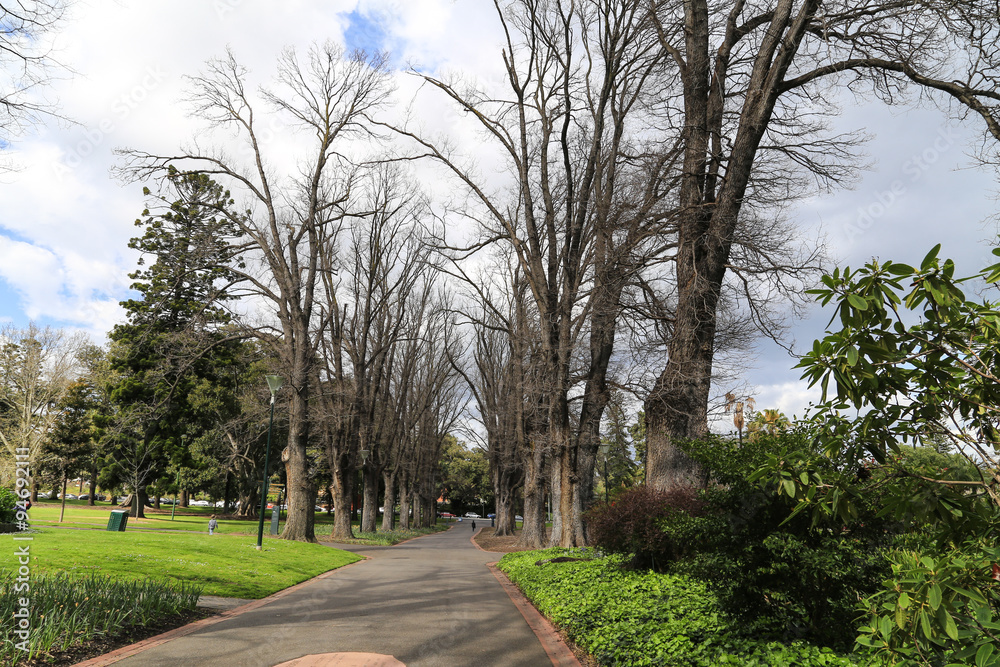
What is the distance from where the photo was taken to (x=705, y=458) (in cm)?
652

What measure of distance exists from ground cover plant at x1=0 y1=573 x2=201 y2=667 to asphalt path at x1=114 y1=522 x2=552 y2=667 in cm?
67

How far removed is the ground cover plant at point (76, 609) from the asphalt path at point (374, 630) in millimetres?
666

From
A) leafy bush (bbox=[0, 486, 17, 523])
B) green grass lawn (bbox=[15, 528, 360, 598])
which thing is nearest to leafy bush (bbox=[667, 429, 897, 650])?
green grass lawn (bbox=[15, 528, 360, 598])

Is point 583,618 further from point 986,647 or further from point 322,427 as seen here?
point 322,427

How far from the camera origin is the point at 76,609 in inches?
262

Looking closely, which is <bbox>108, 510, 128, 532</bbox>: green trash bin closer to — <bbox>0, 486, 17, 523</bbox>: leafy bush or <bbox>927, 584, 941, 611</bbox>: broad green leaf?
<bbox>0, 486, 17, 523</bbox>: leafy bush

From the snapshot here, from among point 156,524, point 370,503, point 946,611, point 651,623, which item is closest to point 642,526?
point 651,623

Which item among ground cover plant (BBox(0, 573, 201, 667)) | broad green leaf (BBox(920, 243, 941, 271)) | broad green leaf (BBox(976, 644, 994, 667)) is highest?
broad green leaf (BBox(920, 243, 941, 271))

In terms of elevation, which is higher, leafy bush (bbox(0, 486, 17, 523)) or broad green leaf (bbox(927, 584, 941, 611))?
broad green leaf (bbox(927, 584, 941, 611))

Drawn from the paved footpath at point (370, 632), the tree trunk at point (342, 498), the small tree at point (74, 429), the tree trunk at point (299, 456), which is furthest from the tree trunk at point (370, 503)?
the paved footpath at point (370, 632)

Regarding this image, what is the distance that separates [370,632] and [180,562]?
21.5ft

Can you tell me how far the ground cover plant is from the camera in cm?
588

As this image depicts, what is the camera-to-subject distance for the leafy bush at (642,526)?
913 cm

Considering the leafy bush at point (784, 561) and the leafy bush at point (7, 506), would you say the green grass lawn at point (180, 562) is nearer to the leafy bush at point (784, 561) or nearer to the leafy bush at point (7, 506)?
the leafy bush at point (7, 506)
